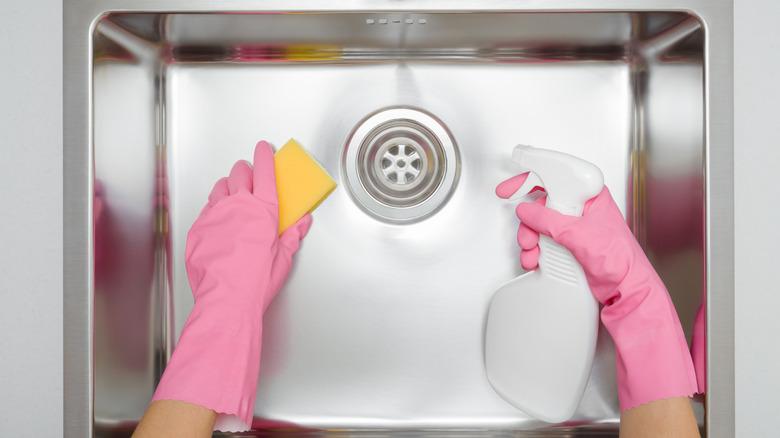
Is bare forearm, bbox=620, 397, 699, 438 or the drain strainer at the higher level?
the drain strainer

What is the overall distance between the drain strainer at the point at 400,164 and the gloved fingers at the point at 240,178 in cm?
13

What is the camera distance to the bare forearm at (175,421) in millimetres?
499

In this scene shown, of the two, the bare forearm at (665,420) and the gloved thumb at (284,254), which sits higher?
the gloved thumb at (284,254)

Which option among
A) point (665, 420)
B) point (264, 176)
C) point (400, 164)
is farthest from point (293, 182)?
point (665, 420)

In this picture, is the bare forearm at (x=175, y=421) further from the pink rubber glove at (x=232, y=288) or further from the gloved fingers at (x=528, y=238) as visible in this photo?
the gloved fingers at (x=528, y=238)

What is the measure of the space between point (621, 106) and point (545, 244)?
23 centimetres

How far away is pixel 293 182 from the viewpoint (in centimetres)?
62

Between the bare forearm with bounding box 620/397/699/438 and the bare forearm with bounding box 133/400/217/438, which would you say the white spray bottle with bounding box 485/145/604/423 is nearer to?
the bare forearm with bounding box 620/397/699/438

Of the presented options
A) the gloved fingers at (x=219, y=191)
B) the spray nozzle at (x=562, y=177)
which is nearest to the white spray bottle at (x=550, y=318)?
the spray nozzle at (x=562, y=177)

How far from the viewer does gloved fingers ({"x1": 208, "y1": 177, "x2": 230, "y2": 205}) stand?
0.62 meters

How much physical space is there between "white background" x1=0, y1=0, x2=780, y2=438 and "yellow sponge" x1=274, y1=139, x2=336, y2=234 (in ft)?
1.04
